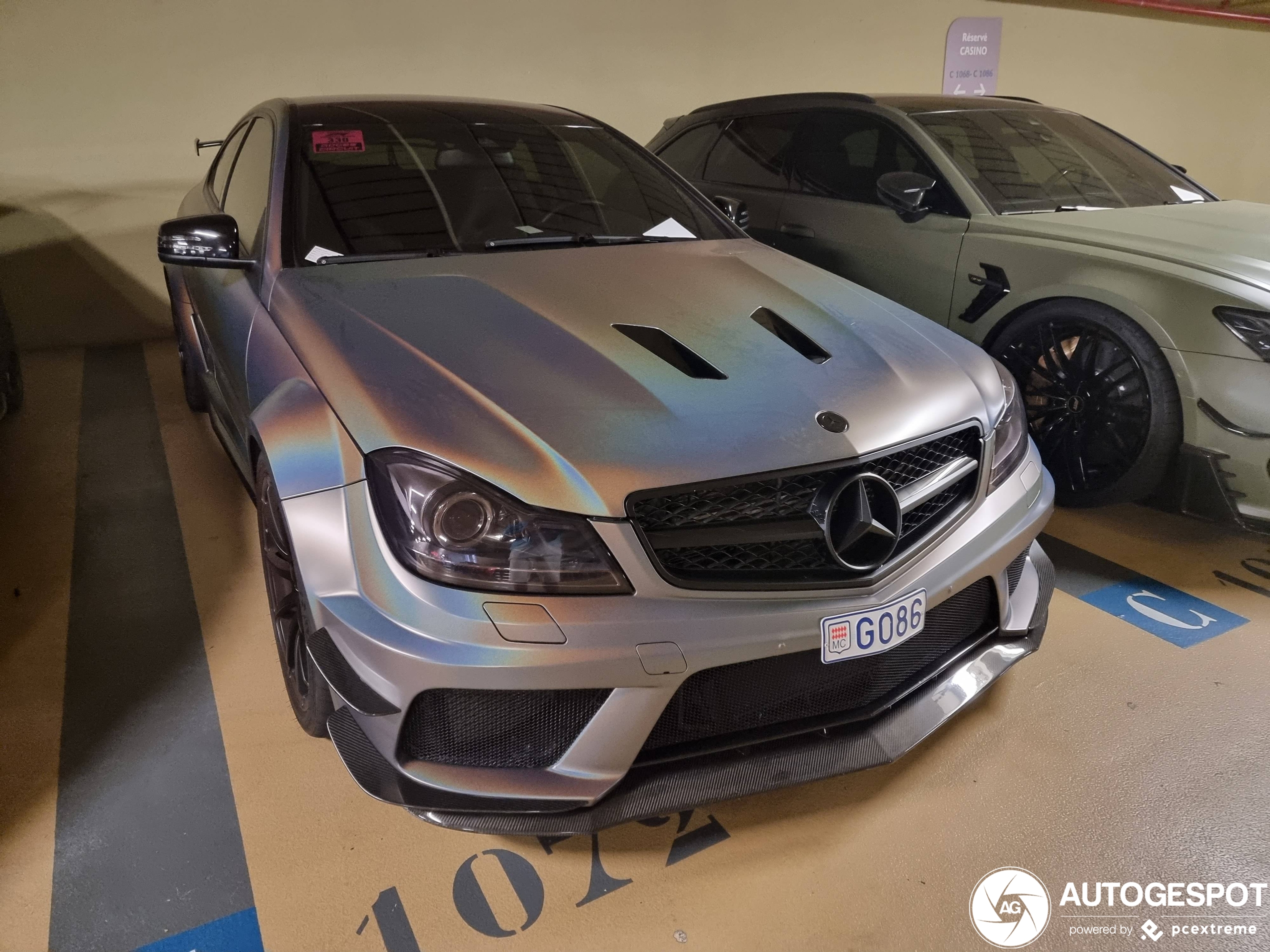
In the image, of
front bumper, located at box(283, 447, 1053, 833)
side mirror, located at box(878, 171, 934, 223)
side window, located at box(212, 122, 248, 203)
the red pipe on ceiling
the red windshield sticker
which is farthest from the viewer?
the red pipe on ceiling

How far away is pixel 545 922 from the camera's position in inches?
53.1

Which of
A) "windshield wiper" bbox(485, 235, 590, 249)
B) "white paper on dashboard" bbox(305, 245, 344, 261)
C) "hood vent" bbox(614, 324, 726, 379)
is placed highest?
"white paper on dashboard" bbox(305, 245, 344, 261)

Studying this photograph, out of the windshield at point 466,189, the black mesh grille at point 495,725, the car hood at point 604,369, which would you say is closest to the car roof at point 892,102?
the windshield at point 466,189

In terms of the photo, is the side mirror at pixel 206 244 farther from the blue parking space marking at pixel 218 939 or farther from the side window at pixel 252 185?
the blue parking space marking at pixel 218 939

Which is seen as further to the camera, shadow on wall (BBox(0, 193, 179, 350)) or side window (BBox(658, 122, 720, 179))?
shadow on wall (BBox(0, 193, 179, 350))

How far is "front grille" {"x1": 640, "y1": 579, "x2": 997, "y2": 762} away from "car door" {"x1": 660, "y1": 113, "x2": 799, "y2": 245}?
2.25 meters

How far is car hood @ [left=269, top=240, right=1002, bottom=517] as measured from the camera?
1242mm

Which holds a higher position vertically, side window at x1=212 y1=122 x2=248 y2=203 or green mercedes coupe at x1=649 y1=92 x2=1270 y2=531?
side window at x1=212 y1=122 x2=248 y2=203

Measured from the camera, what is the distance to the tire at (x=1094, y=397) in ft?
7.64

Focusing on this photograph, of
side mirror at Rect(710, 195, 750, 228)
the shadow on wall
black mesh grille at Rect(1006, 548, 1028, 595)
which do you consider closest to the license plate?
black mesh grille at Rect(1006, 548, 1028, 595)

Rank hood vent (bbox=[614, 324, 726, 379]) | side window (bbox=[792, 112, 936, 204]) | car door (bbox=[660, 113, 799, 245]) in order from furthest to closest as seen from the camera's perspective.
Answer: car door (bbox=[660, 113, 799, 245]) < side window (bbox=[792, 112, 936, 204]) < hood vent (bbox=[614, 324, 726, 379])

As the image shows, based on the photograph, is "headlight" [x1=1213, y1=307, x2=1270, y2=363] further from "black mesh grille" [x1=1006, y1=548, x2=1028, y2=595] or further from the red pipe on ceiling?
the red pipe on ceiling

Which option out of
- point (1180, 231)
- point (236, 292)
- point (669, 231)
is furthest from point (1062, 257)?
point (236, 292)

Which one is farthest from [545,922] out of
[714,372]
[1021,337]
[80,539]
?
[1021,337]
